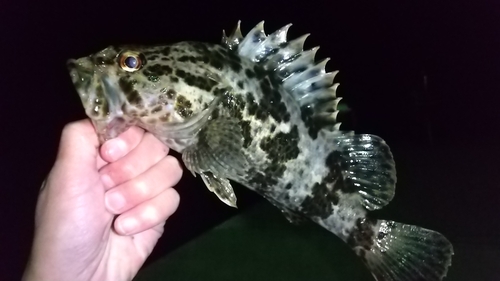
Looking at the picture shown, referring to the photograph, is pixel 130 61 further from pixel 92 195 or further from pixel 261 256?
pixel 261 256

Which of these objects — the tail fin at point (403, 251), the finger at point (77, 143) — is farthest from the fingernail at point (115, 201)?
the tail fin at point (403, 251)

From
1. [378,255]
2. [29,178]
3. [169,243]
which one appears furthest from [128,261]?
[169,243]

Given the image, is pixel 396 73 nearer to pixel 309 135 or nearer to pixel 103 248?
pixel 309 135

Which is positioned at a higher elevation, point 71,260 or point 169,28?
point 169,28

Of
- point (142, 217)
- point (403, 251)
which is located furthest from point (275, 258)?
point (142, 217)

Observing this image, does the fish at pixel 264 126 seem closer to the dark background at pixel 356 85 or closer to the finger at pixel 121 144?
the finger at pixel 121 144

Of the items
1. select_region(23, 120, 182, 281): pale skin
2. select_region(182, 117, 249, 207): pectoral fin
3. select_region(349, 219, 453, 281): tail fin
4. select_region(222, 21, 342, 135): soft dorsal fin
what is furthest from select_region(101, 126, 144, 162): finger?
select_region(349, 219, 453, 281): tail fin

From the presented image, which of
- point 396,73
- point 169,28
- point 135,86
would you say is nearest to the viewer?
point 135,86
